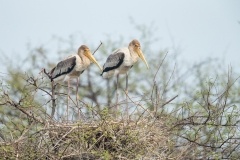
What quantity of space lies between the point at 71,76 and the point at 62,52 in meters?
8.47

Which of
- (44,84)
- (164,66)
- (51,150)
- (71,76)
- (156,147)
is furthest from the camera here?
(164,66)

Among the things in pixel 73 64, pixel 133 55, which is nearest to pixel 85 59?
pixel 73 64

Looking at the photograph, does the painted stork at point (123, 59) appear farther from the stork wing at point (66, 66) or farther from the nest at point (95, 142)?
the nest at point (95, 142)

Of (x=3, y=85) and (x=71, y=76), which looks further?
(x=71, y=76)

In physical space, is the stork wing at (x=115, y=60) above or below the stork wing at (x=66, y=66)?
above

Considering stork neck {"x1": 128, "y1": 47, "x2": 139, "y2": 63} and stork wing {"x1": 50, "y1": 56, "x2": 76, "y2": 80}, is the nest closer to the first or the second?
stork wing {"x1": 50, "y1": 56, "x2": 76, "y2": 80}

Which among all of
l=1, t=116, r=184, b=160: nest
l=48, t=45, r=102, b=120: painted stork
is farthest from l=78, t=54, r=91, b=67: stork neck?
l=1, t=116, r=184, b=160: nest

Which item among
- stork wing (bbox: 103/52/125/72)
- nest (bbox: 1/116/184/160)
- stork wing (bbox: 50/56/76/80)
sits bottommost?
nest (bbox: 1/116/184/160)

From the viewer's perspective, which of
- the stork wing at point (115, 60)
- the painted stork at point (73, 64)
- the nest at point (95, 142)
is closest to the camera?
the nest at point (95, 142)

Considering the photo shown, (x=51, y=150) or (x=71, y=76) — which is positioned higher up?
(x=71, y=76)

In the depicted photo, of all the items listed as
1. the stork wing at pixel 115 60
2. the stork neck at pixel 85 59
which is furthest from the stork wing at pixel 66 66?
the stork wing at pixel 115 60

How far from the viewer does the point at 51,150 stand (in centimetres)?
849

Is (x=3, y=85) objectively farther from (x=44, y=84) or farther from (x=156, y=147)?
(x=156, y=147)

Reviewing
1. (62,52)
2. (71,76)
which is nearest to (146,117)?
(71,76)
